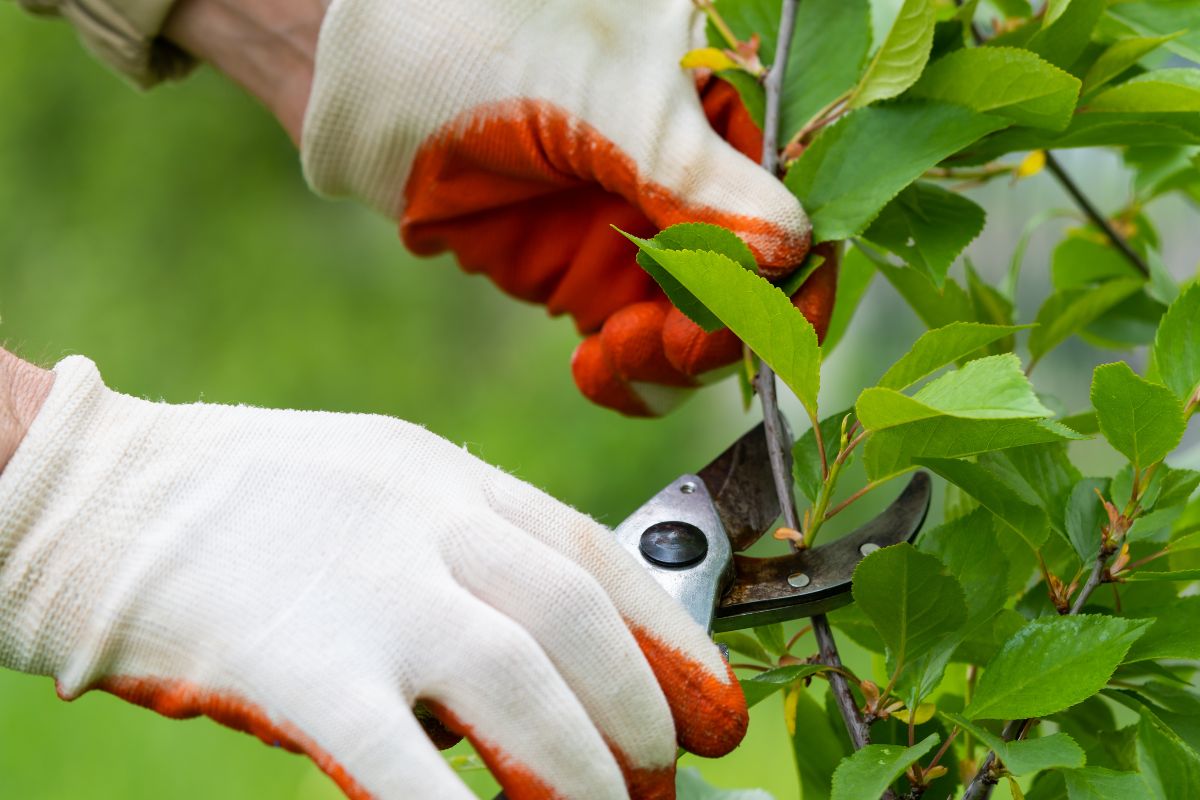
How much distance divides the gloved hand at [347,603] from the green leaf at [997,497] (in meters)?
0.16

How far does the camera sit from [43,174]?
12.4 ft

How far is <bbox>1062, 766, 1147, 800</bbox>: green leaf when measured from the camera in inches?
21.4

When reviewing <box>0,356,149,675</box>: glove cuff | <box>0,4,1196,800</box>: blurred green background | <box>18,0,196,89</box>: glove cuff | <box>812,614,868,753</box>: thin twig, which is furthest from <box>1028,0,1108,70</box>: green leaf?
<box>0,4,1196,800</box>: blurred green background

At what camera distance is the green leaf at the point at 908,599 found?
58cm

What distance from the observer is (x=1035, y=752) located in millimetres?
547

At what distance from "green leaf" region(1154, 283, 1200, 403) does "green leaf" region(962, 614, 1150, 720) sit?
13 cm

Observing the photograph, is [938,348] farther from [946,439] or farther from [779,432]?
[779,432]

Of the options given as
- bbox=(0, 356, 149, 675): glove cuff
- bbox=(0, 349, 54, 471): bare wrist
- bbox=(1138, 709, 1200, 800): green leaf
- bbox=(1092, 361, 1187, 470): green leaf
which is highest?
bbox=(1092, 361, 1187, 470): green leaf

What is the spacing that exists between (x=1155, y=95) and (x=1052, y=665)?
0.34 m

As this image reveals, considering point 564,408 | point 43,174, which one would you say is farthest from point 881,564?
point 43,174

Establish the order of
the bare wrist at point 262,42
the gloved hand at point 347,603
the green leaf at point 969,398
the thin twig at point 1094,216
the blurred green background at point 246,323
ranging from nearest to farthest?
the green leaf at point 969,398 < the gloved hand at point 347,603 < the thin twig at point 1094,216 < the bare wrist at point 262,42 < the blurred green background at point 246,323

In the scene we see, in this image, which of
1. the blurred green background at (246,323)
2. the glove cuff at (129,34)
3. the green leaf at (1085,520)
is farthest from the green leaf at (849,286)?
the blurred green background at (246,323)

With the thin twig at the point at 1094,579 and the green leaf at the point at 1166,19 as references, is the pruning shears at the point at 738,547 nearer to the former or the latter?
the thin twig at the point at 1094,579

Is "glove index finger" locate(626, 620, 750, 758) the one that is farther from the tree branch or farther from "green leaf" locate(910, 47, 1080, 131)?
"green leaf" locate(910, 47, 1080, 131)
